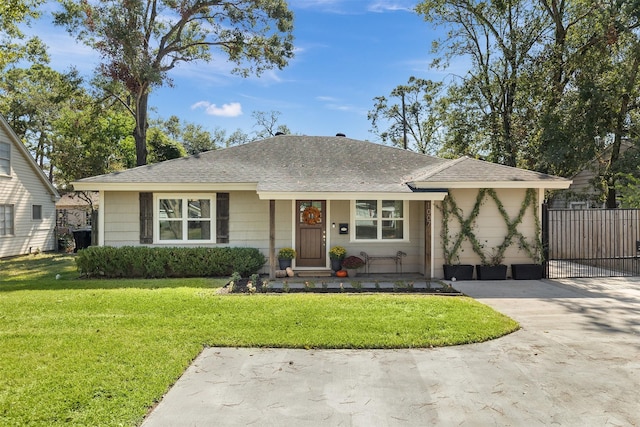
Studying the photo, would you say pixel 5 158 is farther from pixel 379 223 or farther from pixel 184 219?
pixel 379 223

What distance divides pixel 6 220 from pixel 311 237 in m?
14.1

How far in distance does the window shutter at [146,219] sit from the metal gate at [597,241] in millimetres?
10624

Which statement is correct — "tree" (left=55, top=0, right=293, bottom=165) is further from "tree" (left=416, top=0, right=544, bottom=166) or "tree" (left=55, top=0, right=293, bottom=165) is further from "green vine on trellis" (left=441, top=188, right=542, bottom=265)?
"green vine on trellis" (left=441, top=188, right=542, bottom=265)

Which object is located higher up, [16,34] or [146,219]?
[16,34]

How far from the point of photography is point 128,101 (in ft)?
69.9

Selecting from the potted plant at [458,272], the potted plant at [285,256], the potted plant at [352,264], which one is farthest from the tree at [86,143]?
the potted plant at [458,272]

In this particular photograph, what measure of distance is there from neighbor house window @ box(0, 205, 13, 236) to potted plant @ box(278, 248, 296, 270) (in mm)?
13493

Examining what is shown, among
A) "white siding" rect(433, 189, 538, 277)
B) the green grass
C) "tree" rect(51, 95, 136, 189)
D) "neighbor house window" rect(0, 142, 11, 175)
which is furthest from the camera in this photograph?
"tree" rect(51, 95, 136, 189)

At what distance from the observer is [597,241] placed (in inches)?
493

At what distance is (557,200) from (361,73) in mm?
12876

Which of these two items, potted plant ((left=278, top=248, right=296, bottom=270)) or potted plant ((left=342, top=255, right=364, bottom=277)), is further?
potted plant ((left=278, top=248, right=296, bottom=270))

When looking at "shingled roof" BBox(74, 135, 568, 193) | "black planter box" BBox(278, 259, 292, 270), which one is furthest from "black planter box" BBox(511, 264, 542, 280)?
"black planter box" BBox(278, 259, 292, 270)

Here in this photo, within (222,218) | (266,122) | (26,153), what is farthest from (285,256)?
Answer: (266,122)

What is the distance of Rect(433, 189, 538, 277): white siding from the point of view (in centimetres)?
996
